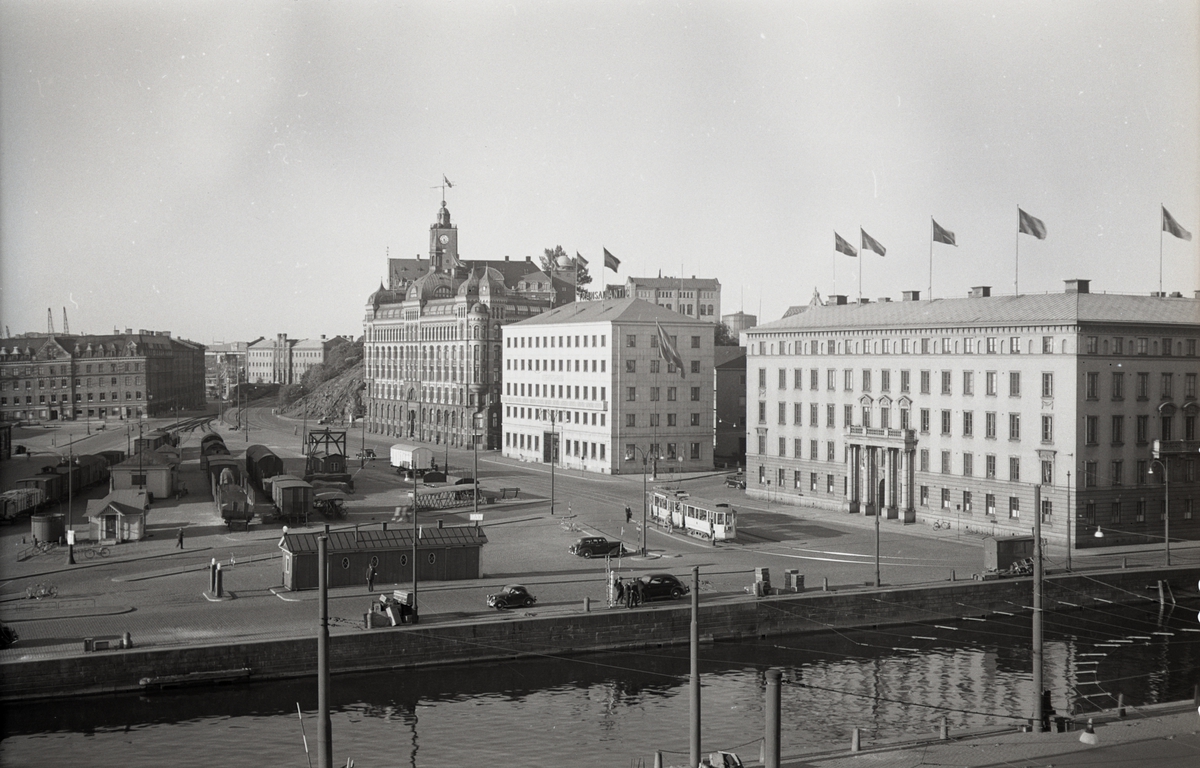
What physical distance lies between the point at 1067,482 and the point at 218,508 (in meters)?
55.9

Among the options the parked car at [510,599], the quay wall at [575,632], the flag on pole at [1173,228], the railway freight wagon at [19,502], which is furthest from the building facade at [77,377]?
the flag on pole at [1173,228]

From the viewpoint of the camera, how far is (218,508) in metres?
78.7

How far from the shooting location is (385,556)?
53.2 meters

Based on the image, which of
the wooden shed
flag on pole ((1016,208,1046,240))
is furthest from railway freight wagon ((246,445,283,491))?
flag on pole ((1016,208,1046,240))

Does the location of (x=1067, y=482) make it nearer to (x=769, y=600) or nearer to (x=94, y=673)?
(x=769, y=600)

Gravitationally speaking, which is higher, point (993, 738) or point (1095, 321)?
point (1095, 321)

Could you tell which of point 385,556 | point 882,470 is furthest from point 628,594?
point 882,470

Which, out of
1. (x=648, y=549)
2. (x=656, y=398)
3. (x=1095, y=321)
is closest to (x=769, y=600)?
(x=648, y=549)

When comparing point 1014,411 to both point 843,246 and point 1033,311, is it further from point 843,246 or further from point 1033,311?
point 843,246

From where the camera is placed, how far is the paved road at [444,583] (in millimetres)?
44906

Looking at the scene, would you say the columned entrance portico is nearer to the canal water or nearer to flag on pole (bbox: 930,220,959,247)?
flag on pole (bbox: 930,220,959,247)

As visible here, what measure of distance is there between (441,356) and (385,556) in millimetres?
96791

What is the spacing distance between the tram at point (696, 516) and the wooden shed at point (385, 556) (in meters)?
17.7

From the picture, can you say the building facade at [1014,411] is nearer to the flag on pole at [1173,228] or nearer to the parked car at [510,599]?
the flag on pole at [1173,228]
